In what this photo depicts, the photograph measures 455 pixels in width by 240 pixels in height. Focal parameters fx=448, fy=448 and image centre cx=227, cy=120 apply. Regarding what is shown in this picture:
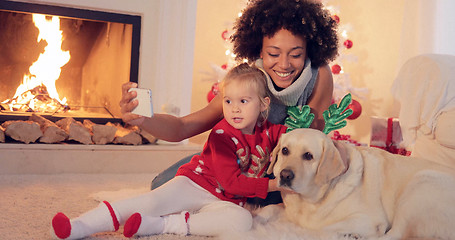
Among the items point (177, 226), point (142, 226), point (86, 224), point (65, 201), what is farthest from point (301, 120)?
point (65, 201)

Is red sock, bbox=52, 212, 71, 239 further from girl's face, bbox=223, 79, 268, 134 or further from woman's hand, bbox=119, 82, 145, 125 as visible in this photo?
girl's face, bbox=223, 79, 268, 134

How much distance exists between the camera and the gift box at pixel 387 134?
149 inches

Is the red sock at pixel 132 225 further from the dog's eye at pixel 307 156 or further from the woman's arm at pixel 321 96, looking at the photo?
the woman's arm at pixel 321 96

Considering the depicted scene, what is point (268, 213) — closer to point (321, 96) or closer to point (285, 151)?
point (285, 151)

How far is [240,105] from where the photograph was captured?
177 cm

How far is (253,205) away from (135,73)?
1599 millimetres

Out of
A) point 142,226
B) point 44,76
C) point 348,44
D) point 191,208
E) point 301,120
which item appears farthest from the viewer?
point 348,44

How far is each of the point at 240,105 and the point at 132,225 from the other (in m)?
0.62

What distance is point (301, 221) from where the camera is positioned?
1.64 meters

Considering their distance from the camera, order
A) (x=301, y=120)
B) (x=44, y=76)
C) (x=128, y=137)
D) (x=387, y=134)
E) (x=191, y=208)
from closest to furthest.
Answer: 1. (x=191, y=208)
2. (x=301, y=120)
3. (x=128, y=137)
4. (x=44, y=76)
5. (x=387, y=134)

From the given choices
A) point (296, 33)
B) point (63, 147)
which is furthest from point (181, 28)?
point (296, 33)

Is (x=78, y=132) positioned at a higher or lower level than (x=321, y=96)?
lower

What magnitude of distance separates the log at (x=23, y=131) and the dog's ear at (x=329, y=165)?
188 centimetres

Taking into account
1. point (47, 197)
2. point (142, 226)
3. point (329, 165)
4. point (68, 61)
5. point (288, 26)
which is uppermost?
point (288, 26)
